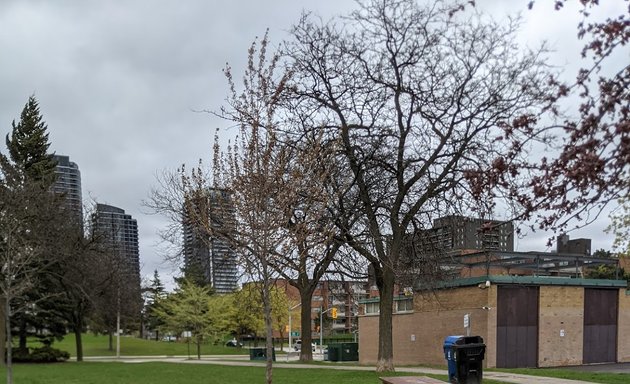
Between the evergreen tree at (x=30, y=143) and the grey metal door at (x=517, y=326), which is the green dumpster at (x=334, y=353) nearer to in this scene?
the grey metal door at (x=517, y=326)

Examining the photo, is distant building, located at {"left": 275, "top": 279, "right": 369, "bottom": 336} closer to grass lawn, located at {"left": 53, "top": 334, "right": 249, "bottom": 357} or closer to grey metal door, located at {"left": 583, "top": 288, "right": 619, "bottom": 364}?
grass lawn, located at {"left": 53, "top": 334, "right": 249, "bottom": 357}

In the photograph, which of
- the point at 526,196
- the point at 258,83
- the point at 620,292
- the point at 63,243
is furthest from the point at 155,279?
the point at 526,196

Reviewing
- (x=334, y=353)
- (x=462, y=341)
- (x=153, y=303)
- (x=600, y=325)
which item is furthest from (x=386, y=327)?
(x=153, y=303)

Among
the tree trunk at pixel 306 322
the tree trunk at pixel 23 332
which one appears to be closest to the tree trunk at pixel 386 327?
the tree trunk at pixel 306 322

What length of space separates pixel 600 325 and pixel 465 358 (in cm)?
2038

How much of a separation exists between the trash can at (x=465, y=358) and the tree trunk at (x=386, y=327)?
12.8 feet

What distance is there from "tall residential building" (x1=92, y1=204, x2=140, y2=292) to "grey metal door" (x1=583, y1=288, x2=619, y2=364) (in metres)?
25.0

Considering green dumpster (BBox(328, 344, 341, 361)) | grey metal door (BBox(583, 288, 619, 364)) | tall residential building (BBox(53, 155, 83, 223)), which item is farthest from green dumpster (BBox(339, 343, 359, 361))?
tall residential building (BBox(53, 155, 83, 223))

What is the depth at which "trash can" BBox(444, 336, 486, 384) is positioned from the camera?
1380cm

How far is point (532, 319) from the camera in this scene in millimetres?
28859

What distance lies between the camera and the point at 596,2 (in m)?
3.83

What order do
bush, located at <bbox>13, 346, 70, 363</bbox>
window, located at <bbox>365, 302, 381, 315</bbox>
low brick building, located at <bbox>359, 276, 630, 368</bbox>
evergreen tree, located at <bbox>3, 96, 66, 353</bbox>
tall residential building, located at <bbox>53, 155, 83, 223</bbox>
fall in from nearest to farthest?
1. evergreen tree, located at <bbox>3, 96, 66, 353</bbox>
2. low brick building, located at <bbox>359, 276, 630, 368</bbox>
3. bush, located at <bbox>13, 346, 70, 363</bbox>
4. tall residential building, located at <bbox>53, 155, 83, 223</bbox>
5. window, located at <bbox>365, 302, 381, 315</bbox>

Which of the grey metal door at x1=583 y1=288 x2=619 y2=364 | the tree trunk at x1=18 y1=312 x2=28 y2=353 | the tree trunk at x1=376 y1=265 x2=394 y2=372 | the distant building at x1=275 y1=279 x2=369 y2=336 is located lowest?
the distant building at x1=275 y1=279 x2=369 y2=336

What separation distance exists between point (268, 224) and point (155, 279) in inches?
3366
